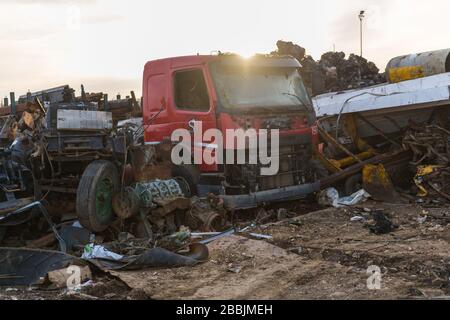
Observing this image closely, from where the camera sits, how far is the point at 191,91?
7160 millimetres

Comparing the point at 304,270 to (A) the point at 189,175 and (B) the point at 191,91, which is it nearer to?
(A) the point at 189,175

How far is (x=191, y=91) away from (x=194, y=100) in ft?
0.49

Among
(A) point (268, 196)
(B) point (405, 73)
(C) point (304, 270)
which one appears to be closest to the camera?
(C) point (304, 270)

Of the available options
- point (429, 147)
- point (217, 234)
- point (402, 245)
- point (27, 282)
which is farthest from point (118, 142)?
point (429, 147)

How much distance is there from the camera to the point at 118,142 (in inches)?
257

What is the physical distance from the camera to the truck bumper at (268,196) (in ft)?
21.6

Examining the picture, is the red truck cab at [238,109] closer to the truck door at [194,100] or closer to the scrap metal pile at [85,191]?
the truck door at [194,100]

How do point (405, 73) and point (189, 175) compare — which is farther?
point (405, 73)

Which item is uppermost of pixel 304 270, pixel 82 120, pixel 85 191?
pixel 82 120

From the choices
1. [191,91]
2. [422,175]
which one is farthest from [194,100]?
[422,175]

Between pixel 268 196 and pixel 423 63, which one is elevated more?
pixel 423 63

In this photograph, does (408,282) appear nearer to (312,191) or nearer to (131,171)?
(312,191)

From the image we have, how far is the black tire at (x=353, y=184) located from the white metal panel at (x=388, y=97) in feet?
4.11

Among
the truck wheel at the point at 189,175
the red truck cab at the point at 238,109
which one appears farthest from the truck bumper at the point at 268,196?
the truck wheel at the point at 189,175
